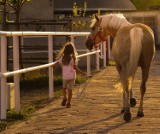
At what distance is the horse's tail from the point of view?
7.47 m

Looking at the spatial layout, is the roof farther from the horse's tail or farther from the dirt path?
the horse's tail

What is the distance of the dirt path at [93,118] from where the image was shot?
6.82m

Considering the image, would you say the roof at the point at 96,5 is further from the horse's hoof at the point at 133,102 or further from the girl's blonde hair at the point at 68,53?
the horse's hoof at the point at 133,102

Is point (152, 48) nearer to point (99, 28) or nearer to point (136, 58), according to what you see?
point (136, 58)

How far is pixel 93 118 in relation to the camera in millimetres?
7805

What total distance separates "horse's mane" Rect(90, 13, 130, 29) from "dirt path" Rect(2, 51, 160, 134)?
1.54 m

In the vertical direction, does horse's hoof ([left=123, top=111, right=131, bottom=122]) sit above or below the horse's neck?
below

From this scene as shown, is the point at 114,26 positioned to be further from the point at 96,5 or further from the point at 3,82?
the point at 96,5

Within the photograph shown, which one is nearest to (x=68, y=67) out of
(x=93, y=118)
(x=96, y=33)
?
(x=96, y=33)

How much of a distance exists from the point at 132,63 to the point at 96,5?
35.2 m

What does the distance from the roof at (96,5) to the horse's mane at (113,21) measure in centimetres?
3154

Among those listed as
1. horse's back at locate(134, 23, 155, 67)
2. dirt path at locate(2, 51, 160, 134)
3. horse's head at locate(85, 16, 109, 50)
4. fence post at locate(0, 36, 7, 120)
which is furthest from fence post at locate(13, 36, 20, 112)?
horse's back at locate(134, 23, 155, 67)

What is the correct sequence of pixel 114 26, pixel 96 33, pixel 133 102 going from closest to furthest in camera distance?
pixel 114 26 < pixel 96 33 < pixel 133 102

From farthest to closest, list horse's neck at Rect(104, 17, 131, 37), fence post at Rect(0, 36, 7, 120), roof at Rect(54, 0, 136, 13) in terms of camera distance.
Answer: roof at Rect(54, 0, 136, 13) < horse's neck at Rect(104, 17, 131, 37) < fence post at Rect(0, 36, 7, 120)
